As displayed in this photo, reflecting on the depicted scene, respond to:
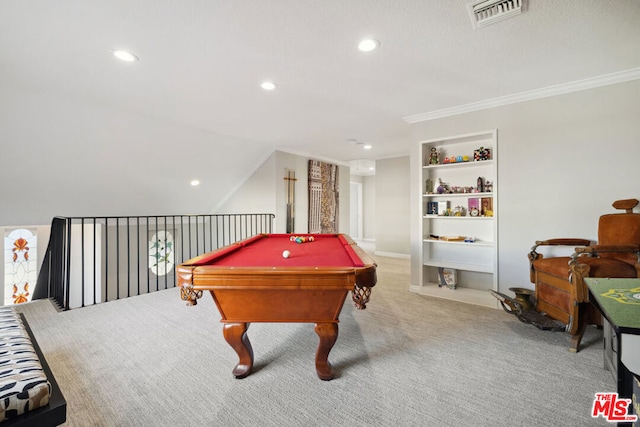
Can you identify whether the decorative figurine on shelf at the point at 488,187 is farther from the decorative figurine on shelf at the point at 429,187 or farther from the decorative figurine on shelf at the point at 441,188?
the decorative figurine on shelf at the point at 429,187

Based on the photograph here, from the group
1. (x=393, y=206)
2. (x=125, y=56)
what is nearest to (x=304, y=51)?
(x=125, y=56)

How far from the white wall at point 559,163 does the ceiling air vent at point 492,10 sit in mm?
1676

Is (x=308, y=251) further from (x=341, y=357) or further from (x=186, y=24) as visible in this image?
(x=186, y=24)

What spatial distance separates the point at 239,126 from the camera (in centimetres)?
416

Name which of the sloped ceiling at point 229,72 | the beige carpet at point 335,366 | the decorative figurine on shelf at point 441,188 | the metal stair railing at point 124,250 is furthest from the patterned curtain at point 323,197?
the beige carpet at point 335,366

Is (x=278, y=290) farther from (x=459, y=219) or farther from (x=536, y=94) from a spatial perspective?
(x=536, y=94)

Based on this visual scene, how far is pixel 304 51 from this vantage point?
2154 mm

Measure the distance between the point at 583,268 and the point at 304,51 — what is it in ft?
8.81

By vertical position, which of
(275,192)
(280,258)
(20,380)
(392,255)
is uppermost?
(275,192)

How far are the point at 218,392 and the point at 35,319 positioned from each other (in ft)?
7.57

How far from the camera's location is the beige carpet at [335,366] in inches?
58.0

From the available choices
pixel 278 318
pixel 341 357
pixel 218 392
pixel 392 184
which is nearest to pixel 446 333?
pixel 341 357

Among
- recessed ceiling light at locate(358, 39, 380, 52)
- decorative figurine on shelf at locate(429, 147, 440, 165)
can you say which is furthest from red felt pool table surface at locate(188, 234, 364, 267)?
decorative figurine on shelf at locate(429, 147, 440, 165)

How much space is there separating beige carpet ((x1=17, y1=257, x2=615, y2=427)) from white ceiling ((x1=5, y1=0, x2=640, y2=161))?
2.31 m
